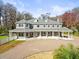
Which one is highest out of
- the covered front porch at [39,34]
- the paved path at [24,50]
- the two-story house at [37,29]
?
the two-story house at [37,29]

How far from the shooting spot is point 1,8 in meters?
76.1

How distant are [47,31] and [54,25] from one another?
12.0 feet

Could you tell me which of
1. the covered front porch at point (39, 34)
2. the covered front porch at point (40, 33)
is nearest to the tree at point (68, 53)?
the covered front porch at point (40, 33)

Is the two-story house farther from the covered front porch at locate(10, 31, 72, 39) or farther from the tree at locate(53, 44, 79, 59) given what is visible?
the tree at locate(53, 44, 79, 59)

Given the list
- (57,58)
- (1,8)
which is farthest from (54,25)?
(57,58)

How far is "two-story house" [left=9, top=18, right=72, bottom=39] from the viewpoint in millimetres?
51816

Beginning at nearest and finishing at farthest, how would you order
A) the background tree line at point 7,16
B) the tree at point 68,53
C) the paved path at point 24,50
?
the tree at point 68,53 < the paved path at point 24,50 < the background tree line at point 7,16

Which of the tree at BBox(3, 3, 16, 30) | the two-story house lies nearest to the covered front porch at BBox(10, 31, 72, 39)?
the two-story house

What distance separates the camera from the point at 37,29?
2160 inches

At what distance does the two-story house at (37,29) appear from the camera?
170ft

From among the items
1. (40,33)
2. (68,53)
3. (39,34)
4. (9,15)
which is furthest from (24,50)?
(9,15)

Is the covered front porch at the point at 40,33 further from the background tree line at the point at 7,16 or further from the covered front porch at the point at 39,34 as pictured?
the background tree line at the point at 7,16

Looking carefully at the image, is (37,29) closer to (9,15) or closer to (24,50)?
(9,15)

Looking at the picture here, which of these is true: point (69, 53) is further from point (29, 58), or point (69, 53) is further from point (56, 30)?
point (56, 30)
